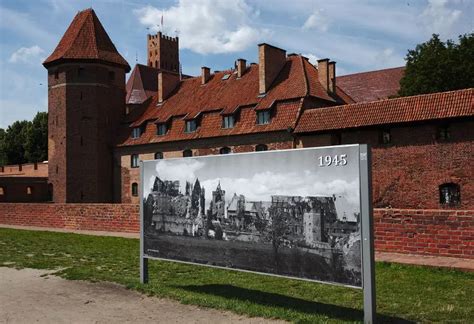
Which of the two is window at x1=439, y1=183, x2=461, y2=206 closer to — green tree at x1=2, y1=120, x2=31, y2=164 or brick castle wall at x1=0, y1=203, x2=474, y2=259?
brick castle wall at x1=0, y1=203, x2=474, y2=259

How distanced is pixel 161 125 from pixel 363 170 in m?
34.3

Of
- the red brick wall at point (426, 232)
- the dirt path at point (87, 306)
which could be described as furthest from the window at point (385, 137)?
the dirt path at point (87, 306)

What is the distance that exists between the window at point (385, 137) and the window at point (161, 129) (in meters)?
18.3

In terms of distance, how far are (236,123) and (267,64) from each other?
14.8 ft

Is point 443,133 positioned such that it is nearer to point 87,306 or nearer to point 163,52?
point 87,306

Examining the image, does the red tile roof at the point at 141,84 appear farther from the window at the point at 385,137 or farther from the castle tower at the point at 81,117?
the window at the point at 385,137

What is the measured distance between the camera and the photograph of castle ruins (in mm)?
5941

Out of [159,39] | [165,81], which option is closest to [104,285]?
[165,81]

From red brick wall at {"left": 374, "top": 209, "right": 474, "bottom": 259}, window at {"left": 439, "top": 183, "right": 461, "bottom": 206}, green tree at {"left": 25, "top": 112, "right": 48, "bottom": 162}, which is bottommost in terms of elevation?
red brick wall at {"left": 374, "top": 209, "right": 474, "bottom": 259}

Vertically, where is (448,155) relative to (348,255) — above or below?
above

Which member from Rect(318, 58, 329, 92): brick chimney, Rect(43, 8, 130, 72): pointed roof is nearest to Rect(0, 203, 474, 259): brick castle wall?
Rect(318, 58, 329, 92): brick chimney

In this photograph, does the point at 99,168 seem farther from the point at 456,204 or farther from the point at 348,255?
the point at 348,255

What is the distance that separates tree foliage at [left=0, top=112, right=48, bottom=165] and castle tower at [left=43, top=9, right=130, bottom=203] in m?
27.9

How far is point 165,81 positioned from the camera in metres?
42.8
